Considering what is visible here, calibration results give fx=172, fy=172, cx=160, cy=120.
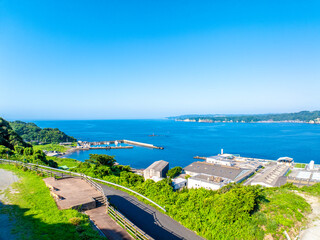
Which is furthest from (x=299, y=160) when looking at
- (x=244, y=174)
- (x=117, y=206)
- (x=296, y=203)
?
(x=117, y=206)

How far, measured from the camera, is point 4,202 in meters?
8.77

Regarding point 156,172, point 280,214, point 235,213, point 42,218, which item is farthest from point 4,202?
point 156,172

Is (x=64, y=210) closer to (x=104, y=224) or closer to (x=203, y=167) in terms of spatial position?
(x=104, y=224)

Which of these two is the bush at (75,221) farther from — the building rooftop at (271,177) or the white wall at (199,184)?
the building rooftop at (271,177)

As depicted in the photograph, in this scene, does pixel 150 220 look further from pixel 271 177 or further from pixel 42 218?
pixel 271 177

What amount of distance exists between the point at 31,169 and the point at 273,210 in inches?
674

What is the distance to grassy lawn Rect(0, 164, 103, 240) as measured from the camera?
621cm

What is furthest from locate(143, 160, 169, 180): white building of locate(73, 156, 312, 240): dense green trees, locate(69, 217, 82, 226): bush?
locate(69, 217, 82, 226): bush

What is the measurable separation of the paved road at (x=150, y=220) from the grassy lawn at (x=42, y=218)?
2659 millimetres

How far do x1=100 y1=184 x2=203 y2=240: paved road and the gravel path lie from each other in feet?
15.6

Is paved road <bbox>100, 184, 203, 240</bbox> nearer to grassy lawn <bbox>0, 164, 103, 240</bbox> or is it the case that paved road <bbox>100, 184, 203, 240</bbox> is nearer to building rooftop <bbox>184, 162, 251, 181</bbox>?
grassy lawn <bbox>0, 164, 103, 240</bbox>

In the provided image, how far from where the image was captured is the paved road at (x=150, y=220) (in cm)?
777

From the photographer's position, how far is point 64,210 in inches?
301

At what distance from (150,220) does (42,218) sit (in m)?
4.81
